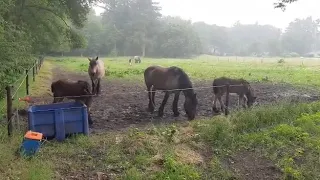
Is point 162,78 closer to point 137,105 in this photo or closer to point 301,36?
point 137,105

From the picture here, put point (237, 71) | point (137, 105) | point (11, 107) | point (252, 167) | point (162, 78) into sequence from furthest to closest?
point (237, 71) → point (137, 105) → point (162, 78) → point (11, 107) → point (252, 167)

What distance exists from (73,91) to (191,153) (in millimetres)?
4367

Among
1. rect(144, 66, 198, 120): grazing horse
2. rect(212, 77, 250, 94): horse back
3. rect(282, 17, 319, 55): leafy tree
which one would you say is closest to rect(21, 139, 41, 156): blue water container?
rect(144, 66, 198, 120): grazing horse

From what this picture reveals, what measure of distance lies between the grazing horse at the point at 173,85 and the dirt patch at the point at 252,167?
3.06 metres

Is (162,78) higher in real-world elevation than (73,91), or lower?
higher

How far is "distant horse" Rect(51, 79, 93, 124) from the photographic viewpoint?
9742 mm

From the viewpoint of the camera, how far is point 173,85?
35.3 ft

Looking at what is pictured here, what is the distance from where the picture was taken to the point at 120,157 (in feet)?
21.9

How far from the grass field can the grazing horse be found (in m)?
1.32

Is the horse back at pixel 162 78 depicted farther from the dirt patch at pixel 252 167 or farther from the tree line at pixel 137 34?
the tree line at pixel 137 34

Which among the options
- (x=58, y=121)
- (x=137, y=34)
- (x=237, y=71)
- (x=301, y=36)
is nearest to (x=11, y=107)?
(x=58, y=121)

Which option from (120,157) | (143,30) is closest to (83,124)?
(120,157)

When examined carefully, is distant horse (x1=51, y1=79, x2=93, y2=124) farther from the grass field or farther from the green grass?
the green grass

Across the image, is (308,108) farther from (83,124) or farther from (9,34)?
(9,34)
